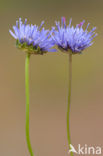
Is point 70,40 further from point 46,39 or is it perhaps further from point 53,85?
point 53,85

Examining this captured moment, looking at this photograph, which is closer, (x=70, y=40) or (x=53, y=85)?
(x=70, y=40)

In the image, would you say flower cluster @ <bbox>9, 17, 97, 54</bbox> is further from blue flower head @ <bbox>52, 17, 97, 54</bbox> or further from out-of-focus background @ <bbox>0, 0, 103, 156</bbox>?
out-of-focus background @ <bbox>0, 0, 103, 156</bbox>

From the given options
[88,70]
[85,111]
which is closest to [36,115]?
[85,111]

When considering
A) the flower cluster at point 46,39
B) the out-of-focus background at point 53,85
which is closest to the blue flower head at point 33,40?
the flower cluster at point 46,39

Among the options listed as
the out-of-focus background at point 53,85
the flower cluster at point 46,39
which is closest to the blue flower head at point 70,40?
the flower cluster at point 46,39

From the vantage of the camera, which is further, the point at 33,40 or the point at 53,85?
the point at 53,85

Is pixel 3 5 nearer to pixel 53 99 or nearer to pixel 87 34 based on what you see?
pixel 53 99

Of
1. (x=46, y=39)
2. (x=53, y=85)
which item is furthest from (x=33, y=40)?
(x=53, y=85)

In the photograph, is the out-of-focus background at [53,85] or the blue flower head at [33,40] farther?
the out-of-focus background at [53,85]

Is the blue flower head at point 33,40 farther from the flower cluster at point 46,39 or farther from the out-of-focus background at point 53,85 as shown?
the out-of-focus background at point 53,85
